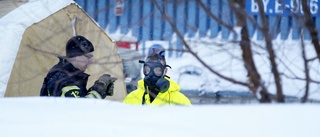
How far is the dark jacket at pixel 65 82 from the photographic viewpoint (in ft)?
15.9

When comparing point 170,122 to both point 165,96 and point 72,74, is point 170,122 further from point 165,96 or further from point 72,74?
point 165,96

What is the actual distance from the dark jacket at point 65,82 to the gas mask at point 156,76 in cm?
46

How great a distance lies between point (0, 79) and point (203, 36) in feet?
9.02

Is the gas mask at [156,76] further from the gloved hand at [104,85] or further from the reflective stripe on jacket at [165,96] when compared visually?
the gloved hand at [104,85]

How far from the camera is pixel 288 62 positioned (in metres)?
3.68

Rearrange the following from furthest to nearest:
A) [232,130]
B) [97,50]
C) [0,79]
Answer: [97,50] → [0,79] → [232,130]

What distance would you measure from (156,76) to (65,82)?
2.31 feet

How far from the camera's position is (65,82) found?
4.93m

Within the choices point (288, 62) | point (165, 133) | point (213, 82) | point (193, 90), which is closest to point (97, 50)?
point (193, 90)

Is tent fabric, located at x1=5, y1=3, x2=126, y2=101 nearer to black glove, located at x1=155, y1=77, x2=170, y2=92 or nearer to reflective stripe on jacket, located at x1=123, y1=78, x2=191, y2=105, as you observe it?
reflective stripe on jacket, located at x1=123, y1=78, x2=191, y2=105

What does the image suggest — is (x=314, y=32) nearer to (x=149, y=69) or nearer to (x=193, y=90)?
(x=149, y=69)

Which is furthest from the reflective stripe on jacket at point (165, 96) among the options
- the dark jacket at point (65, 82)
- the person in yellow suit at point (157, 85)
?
the dark jacket at point (65, 82)

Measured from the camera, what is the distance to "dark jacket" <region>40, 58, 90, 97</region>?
15.9 ft

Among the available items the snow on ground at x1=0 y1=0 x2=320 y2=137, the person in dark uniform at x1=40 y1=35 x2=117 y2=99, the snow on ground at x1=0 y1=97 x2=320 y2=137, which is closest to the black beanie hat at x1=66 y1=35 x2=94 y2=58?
the person in dark uniform at x1=40 y1=35 x2=117 y2=99
